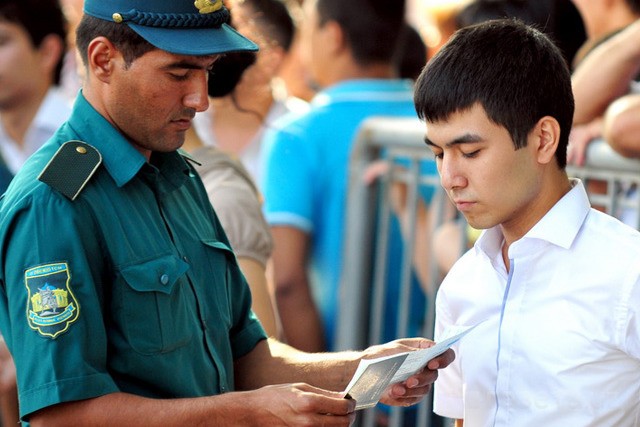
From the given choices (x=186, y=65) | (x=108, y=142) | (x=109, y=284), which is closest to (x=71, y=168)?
(x=108, y=142)

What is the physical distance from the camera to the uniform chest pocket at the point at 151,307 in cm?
238

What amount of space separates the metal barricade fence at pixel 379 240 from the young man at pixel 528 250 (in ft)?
5.50

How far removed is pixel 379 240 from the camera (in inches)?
187

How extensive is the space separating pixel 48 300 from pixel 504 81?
3.77 ft

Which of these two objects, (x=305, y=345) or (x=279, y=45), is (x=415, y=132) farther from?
(x=279, y=45)

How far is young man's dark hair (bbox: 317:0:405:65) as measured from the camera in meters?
5.34

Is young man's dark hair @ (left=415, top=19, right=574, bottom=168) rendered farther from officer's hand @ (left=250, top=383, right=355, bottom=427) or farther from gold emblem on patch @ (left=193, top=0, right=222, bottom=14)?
officer's hand @ (left=250, top=383, right=355, bottom=427)

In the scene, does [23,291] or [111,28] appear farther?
[111,28]

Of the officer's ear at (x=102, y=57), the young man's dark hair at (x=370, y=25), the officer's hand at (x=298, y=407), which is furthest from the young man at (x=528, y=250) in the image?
the young man's dark hair at (x=370, y=25)

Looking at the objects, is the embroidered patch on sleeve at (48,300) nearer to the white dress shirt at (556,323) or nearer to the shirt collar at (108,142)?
the shirt collar at (108,142)

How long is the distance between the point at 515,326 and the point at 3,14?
3590 mm

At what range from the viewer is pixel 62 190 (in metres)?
2.33

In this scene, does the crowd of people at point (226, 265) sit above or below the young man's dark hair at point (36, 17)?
below

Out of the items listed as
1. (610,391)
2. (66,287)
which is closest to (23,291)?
(66,287)
